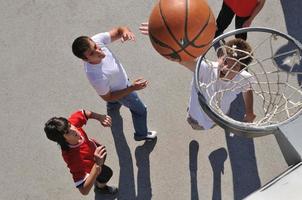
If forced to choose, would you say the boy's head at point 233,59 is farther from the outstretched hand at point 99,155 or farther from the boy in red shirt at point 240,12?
the outstretched hand at point 99,155

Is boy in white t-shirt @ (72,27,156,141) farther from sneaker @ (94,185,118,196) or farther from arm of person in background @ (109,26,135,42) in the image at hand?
sneaker @ (94,185,118,196)

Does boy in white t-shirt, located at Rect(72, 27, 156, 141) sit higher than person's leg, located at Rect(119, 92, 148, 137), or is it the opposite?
boy in white t-shirt, located at Rect(72, 27, 156, 141)

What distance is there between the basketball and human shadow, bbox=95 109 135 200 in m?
1.73

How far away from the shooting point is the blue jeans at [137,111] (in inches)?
172

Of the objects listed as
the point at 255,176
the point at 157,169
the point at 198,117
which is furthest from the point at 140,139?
the point at 255,176

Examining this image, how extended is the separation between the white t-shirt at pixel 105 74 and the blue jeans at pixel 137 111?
0.26 metres

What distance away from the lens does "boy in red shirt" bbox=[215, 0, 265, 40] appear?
168 inches

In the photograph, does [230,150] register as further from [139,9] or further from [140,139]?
[139,9]

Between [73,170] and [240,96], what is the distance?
1996 millimetres

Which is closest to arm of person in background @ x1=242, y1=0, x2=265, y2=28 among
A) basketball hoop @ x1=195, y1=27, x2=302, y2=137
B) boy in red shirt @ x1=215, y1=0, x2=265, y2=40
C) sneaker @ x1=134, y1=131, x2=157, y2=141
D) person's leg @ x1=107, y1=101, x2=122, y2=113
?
boy in red shirt @ x1=215, y1=0, x2=265, y2=40

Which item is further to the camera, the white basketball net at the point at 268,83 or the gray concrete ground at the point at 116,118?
the gray concrete ground at the point at 116,118

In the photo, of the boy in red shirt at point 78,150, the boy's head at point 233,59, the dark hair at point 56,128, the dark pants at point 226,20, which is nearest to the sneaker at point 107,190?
the boy in red shirt at point 78,150

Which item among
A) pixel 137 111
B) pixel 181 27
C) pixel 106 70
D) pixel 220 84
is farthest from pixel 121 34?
pixel 181 27

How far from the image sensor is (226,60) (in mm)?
3830
